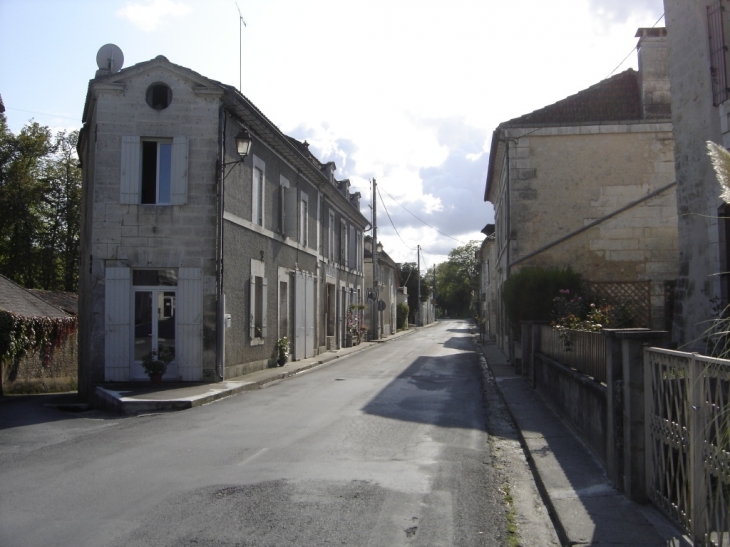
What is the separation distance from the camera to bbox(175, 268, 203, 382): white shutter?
1466 centimetres

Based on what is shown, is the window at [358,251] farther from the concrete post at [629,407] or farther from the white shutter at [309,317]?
the concrete post at [629,407]

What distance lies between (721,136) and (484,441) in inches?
208

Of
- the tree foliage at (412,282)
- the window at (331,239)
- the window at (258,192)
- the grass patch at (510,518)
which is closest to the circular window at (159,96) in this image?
the window at (258,192)

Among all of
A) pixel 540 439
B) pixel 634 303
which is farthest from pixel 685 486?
pixel 634 303

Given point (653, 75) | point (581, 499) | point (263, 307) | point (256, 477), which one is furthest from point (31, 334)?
point (653, 75)

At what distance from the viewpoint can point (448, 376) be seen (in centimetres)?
1731

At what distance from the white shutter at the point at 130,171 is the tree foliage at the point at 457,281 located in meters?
Result: 105

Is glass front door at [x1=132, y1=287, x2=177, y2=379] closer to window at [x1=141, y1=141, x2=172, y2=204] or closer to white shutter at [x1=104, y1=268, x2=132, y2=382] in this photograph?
white shutter at [x1=104, y1=268, x2=132, y2=382]

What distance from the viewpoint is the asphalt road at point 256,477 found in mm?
4887

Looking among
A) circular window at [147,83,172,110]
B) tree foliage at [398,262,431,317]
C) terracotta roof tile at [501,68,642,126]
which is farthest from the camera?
tree foliage at [398,262,431,317]

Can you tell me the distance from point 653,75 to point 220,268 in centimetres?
1255

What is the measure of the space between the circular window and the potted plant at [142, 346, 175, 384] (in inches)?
208

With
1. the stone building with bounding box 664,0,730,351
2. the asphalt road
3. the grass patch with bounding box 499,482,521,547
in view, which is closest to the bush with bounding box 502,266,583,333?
the stone building with bounding box 664,0,730,351

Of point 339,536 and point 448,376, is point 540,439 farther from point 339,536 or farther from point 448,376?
point 448,376
